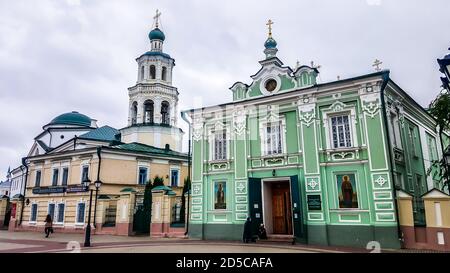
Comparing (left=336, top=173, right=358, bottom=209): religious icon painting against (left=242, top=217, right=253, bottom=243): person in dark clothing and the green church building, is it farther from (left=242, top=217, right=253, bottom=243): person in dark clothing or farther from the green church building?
(left=242, top=217, right=253, bottom=243): person in dark clothing

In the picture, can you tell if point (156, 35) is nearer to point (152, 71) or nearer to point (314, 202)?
point (152, 71)

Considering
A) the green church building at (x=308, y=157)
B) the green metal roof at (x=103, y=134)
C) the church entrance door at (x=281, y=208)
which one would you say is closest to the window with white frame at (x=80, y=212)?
the green metal roof at (x=103, y=134)

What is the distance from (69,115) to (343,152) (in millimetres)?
35846

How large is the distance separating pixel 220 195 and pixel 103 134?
2212 centimetres

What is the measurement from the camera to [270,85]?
18172mm

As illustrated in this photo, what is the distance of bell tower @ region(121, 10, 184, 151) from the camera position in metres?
34.8

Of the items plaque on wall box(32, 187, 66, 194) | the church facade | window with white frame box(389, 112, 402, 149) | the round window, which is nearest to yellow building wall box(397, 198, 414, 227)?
window with white frame box(389, 112, 402, 149)

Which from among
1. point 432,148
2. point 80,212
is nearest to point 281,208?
point 432,148

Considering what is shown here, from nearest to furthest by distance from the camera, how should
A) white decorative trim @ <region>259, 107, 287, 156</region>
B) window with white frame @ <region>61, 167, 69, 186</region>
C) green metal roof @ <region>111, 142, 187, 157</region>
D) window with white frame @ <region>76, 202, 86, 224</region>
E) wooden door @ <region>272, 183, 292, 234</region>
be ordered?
1. wooden door @ <region>272, 183, 292, 234</region>
2. white decorative trim @ <region>259, 107, 287, 156</region>
3. window with white frame @ <region>76, 202, 86, 224</region>
4. window with white frame @ <region>61, 167, 69, 186</region>
5. green metal roof @ <region>111, 142, 187, 157</region>

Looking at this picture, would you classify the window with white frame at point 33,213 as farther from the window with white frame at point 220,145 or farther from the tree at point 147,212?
the window with white frame at point 220,145

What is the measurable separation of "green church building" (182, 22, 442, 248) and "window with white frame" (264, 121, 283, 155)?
55 millimetres

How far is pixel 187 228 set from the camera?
1955 cm

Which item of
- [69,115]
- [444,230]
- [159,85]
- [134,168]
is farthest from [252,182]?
[69,115]
